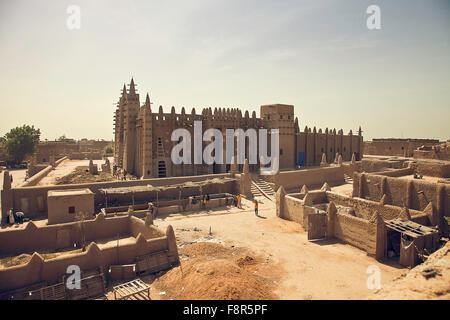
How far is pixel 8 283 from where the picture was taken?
39.8 ft

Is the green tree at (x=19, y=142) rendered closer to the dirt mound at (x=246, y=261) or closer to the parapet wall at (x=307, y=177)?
the parapet wall at (x=307, y=177)

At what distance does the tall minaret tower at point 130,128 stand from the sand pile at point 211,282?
22.6m

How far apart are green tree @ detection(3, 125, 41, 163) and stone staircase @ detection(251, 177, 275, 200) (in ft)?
157

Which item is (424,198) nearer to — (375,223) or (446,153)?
(375,223)

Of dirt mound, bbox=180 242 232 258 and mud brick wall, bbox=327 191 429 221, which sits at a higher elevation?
mud brick wall, bbox=327 191 429 221

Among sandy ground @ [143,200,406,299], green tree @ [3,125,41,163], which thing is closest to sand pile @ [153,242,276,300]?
sandy ground @ [143,200,406,299]

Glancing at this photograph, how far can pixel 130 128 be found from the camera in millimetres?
35656

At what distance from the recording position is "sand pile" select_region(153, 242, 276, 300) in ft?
38.3

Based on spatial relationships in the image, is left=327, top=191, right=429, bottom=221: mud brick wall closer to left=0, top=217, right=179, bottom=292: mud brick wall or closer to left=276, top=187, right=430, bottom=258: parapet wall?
left=276, top=187, right=430, bottom=258: parapet wall

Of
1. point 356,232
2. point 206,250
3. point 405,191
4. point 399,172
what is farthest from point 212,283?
point 399,172
